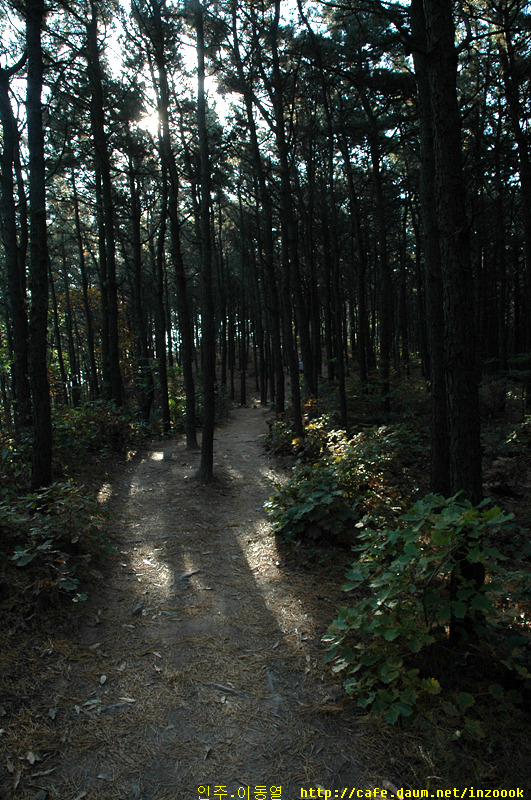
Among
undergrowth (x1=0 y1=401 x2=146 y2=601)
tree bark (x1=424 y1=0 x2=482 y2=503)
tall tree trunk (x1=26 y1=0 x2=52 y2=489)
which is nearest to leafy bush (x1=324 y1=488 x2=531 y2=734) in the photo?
tree bark (x1=424 y1=0 x2=482 y2=503)

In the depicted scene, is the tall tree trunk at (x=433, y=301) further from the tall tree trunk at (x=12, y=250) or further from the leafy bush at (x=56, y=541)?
the tall tree trunk at (x=12, y=250)

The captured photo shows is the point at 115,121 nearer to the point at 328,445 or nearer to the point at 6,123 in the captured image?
the point at 6,123

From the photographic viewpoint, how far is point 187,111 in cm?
1116

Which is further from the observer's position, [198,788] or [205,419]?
[205,419]

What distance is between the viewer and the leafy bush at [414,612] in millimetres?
2486

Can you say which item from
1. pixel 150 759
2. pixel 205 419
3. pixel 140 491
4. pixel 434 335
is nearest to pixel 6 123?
pixel 205 419

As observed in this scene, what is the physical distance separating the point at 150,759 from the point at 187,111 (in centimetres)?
1290

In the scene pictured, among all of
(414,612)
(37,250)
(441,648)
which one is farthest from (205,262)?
(441,648)

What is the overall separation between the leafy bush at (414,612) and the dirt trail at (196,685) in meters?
0.27

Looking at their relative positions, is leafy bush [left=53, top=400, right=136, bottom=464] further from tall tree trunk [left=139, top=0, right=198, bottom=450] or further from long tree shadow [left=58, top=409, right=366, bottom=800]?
long tree shadow [left=58, top=409, right=366, bottom=800]

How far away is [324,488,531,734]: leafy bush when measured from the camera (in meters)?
2.49

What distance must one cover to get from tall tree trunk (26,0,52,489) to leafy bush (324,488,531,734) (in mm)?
4852

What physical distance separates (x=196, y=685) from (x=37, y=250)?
565cm

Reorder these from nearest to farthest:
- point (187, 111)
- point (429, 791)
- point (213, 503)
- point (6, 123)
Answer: point (429, 791) → point (213, 503) → point (6, 123) → point (187, 111)
